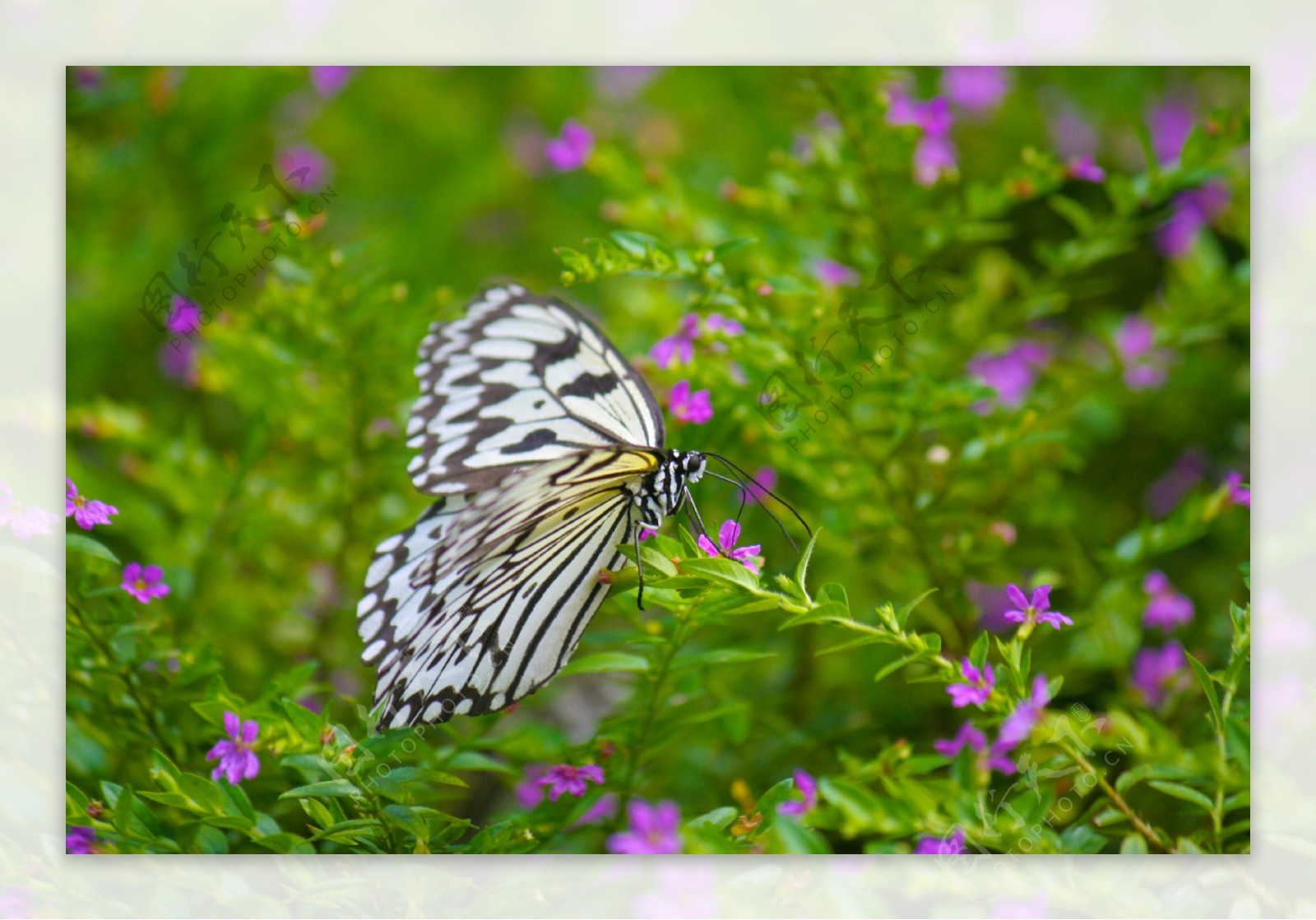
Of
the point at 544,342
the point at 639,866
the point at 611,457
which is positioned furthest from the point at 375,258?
Answer: the point at 639,866

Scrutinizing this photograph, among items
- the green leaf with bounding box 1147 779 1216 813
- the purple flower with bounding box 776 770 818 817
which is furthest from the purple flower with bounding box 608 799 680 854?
the green leaf with bounding box 1147 779 1216 813

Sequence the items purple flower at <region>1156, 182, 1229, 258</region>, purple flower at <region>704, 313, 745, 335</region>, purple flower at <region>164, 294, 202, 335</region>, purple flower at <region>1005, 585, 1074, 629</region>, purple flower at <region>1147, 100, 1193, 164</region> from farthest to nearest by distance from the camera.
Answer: purple flower at <region>1156, 182, 1229, 258</region>
purple flower at <region>1147, 100, 1193, 164</region>
purple flower at <region>164, 294, 202, 335</region>
purple flower at <region>704, 313, 745, 335</region>
purple flower at <region>1005, 585, 1074, 629</region>

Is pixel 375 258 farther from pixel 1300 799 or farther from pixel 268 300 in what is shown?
pixel 1300 799

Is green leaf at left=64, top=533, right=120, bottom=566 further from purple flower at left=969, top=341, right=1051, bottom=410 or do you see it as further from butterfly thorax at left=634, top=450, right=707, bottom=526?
purple flower at left=969, top=341, right=1051, bottom=410

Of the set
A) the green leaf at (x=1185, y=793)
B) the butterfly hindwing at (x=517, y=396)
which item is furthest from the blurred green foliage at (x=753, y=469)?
the butterfly hindwing at (x=517, y=396)

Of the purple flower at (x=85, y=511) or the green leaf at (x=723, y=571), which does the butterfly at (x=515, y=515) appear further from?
the purple flower at (x=85, y=511)

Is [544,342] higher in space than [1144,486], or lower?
higher
